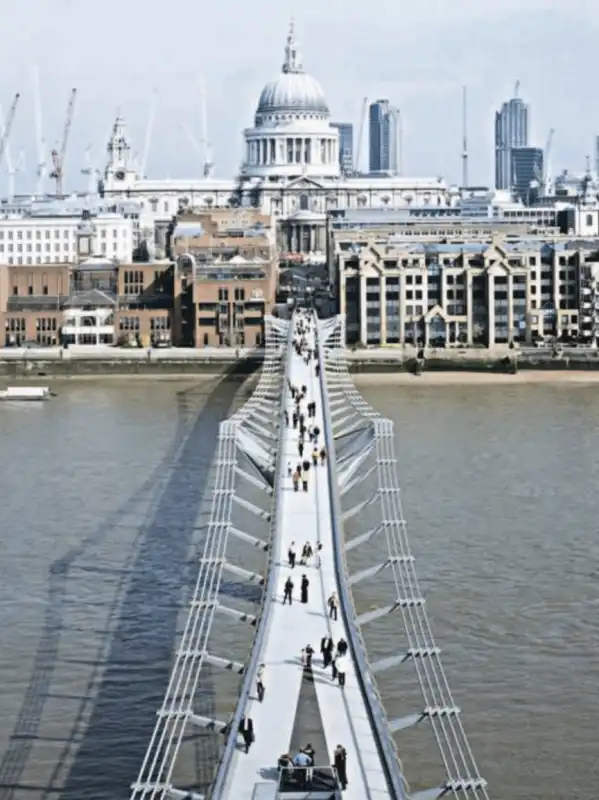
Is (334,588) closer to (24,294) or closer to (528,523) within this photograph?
(528,523)

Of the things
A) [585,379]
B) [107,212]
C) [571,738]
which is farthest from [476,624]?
[107,212]

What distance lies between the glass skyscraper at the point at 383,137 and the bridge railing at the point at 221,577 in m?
81.7

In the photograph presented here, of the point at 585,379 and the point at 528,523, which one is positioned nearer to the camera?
the point at 528,523

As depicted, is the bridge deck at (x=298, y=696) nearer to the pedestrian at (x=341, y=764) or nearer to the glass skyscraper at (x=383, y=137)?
the pedestrian at (x=341, y=764)

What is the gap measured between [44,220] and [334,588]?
37.1 m

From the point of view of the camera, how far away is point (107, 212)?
50.7m

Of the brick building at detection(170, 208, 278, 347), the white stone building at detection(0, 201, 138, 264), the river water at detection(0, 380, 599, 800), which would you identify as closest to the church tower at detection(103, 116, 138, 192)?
the white stone building at detection(0, 201, 138, 264)

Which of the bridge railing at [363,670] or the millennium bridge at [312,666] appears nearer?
the bridge railing at [363,670]

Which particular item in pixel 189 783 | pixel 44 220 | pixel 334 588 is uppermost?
pixel 44 220

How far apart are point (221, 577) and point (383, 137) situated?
101 m

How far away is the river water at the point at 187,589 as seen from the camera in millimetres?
9102

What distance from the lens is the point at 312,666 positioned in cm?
878

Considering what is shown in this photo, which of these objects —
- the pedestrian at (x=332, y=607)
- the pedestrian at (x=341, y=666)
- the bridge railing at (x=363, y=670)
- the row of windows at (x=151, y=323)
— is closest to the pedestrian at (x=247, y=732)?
the bridge railing at (x=363, y=670)

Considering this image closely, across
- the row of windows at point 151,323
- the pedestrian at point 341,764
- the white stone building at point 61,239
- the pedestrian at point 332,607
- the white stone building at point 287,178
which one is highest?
the white stone building at point 287,178
